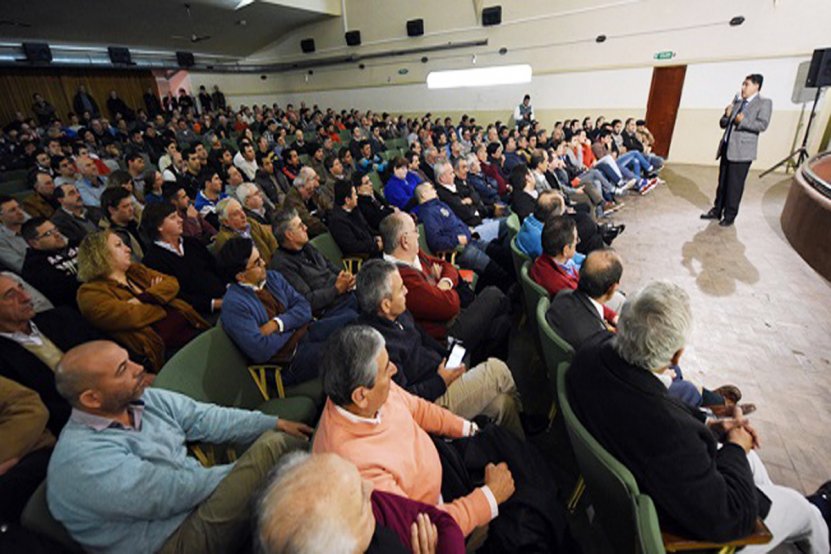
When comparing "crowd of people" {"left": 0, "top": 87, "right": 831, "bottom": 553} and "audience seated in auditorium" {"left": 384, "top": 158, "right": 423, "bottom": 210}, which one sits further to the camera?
"audience seated in auditorium" {"left": 384, "top": 158, "right": 423, "bottom": 210}

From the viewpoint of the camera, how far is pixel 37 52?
10.1 metres

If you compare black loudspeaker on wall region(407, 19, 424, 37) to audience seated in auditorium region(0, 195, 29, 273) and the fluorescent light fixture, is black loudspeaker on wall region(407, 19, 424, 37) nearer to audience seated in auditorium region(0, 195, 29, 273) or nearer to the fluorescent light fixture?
the fluorescent light fixture

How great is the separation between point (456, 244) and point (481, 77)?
10091 millimetres

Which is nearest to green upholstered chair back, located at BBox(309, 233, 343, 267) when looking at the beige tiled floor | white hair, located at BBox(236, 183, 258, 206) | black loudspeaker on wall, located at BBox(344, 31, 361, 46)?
white hair, located at BBox(236, 183, 258, 206)

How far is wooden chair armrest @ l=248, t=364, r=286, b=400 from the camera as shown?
1.93 meters

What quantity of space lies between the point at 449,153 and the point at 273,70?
1238cm

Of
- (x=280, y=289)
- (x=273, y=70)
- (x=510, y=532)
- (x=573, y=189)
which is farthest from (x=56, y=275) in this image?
(x=273, y=70)

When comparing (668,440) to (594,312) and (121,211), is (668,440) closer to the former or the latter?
(594,312)

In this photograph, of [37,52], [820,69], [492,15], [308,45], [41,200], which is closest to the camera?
[41,200]

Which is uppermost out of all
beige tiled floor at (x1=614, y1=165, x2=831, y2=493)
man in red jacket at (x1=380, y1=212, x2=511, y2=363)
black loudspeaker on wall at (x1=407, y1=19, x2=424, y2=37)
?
black loudspeaker on wall at (x1=407, y1=19, x2=424, y2=37)

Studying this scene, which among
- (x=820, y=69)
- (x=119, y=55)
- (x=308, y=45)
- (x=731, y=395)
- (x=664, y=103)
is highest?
(x=308, y=45)

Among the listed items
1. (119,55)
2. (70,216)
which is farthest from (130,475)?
(119,55)

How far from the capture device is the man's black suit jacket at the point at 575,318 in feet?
5.57

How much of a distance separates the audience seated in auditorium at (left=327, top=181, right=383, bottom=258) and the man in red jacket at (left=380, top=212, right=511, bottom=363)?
91cm
